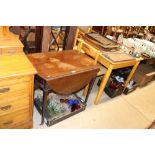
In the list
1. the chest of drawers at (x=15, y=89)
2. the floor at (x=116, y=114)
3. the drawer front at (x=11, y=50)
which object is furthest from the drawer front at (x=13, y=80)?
the floor at (x=116, y=114)

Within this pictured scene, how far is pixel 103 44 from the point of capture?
2.35 metres

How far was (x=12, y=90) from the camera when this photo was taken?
1.40m

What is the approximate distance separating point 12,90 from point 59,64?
608 millimetres

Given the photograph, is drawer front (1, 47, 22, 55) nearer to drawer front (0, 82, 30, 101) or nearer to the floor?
drawer front (0, 82, 30, 101)

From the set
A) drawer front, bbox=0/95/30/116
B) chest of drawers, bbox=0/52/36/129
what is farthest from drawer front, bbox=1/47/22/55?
drawer front, bbox=0/95/30/116

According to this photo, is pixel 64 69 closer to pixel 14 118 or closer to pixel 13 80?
pixel 13 80

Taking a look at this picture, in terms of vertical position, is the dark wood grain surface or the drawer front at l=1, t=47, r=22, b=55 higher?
the drawer front at l=1, t=47, r=22, b=55

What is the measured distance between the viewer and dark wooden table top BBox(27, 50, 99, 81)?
165 cm

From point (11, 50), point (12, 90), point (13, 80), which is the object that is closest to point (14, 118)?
point (12, 90)

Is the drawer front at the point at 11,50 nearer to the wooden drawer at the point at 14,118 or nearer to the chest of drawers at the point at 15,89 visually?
the chest of drawers at the point at 15,89

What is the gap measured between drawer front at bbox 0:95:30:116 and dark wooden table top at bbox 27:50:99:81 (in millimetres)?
286

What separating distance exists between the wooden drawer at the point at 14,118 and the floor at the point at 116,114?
1.00ft
